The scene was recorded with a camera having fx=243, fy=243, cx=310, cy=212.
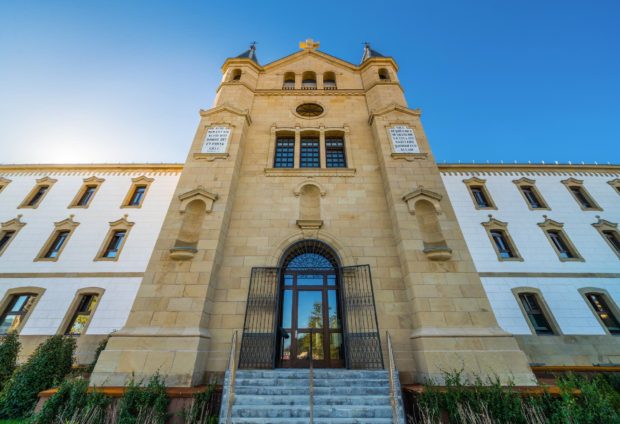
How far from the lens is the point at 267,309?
802 centimetres

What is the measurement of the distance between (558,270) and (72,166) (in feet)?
104

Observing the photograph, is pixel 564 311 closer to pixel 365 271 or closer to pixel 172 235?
pixel 365 271

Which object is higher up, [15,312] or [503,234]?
[503,234]

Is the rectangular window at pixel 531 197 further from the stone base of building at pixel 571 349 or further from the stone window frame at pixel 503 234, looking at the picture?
the stone base of building at pixel 571 349

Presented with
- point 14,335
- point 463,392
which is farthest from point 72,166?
point 463,392

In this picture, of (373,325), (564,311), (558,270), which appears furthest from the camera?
(558,270)

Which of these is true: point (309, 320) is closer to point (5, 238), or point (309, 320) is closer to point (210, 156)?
point (210, 156)

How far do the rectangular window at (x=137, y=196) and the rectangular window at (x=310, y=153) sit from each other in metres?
11.6

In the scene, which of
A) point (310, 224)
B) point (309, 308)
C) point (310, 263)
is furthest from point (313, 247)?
point (309, 308)

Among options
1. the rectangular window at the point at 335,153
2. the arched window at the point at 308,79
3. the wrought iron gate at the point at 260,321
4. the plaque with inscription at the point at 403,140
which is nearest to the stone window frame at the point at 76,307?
the wrought iron gate at the point at 260,321

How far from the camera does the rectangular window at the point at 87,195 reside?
16.1 m

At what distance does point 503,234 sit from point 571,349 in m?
6.13

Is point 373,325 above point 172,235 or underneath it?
underneath

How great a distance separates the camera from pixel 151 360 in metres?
6.47
